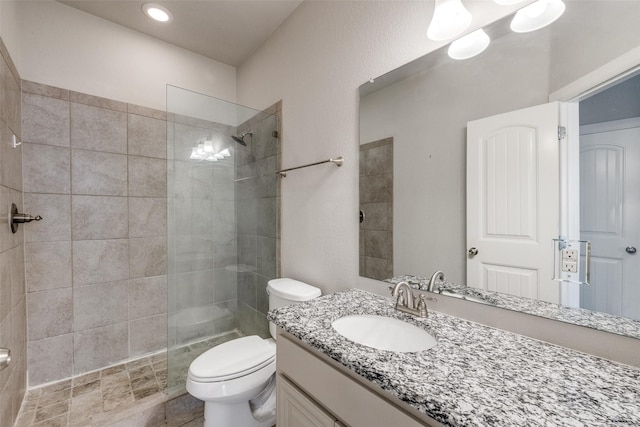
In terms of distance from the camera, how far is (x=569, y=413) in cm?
52

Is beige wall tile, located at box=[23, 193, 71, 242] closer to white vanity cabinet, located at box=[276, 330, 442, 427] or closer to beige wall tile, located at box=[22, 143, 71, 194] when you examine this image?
beige wall tile, located at box=[22, 143, 71, 194]

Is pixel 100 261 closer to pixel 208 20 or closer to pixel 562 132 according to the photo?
pixel 208 20

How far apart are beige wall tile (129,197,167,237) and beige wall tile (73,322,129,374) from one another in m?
0.71

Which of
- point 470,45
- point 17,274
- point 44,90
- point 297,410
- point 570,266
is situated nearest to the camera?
point 570,266

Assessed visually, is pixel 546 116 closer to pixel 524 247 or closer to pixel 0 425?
→ pixel 524 247

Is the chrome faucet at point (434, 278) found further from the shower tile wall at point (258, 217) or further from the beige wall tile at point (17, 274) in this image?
the beige wall tile at point (17, 274)

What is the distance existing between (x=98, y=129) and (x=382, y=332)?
2.34 meters

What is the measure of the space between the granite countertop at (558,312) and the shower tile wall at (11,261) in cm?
201

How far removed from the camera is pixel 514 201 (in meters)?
0.91

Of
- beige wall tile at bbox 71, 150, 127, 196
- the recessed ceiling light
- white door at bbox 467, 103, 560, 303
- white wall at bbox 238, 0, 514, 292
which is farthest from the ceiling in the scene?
white door at bbox 467, 103, 560, 303

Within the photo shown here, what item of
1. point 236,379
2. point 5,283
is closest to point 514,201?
point 236,379

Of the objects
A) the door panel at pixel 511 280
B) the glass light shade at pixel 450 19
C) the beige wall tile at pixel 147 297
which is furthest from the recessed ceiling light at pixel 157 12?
the door panel at pixel 511 280

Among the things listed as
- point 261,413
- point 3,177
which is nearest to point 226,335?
point 261,413

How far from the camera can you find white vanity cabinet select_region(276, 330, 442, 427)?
0.65m
